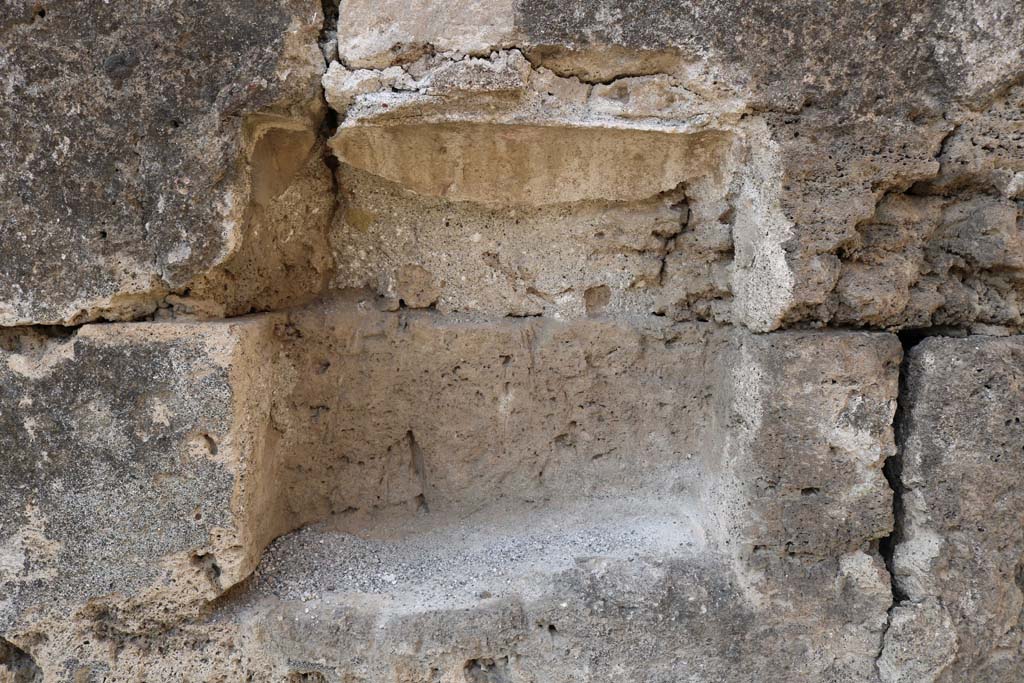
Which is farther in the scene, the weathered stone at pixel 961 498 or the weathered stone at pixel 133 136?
the weathered stone at pixel 961 498

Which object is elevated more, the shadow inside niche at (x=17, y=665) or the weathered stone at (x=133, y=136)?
the weathered stone at (x=133, y=136)

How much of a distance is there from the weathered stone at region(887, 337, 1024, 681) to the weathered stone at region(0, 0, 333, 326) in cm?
168

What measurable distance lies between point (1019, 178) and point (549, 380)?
4.28 ft

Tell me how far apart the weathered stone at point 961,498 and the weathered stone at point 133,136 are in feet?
5.53

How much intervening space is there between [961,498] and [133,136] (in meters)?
2.20

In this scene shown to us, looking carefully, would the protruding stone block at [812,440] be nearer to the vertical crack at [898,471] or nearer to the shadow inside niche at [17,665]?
the vertical crack at [898,471]

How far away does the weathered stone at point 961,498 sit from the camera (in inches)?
68.3

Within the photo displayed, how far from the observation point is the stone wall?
161 centimetres

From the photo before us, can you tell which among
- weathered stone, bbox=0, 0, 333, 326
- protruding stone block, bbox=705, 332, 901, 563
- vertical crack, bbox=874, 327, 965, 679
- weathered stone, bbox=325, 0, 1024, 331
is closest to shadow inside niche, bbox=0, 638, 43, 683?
weathered stone, bbox=0, 0, 333, 326

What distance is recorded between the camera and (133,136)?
1.61 meters

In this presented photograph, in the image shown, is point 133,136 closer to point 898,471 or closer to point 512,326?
point 512,326

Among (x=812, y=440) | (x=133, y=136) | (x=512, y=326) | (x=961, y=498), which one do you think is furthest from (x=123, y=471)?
(x=961, y=498)

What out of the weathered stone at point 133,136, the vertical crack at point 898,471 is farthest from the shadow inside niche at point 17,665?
the vertical crack at point 898,471

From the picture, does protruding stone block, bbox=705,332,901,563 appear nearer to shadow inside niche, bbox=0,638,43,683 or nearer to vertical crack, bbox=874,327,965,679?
vertical crack, bbox=874,327,965,679
